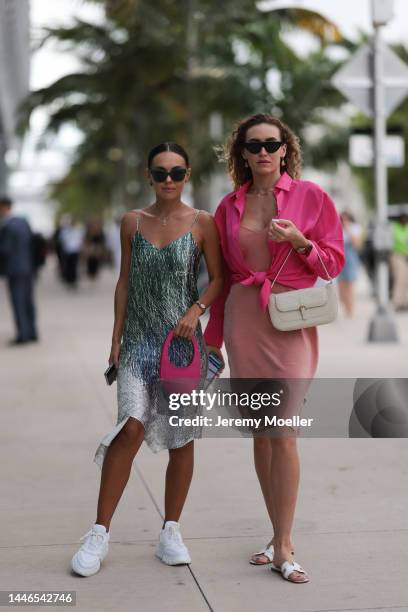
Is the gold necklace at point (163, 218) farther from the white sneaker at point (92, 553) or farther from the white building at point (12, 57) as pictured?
the white building at point (12, 57)

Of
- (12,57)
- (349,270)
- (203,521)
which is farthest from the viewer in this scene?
(12,57)

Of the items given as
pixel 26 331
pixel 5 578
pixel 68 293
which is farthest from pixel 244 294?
pixel 68 293

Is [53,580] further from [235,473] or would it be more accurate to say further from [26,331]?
[26,331]

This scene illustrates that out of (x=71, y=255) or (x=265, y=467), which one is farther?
(x=71, y=255)

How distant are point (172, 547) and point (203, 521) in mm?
638

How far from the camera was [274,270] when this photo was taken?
13.0 ft

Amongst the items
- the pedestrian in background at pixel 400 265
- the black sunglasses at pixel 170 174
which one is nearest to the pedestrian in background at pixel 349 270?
the pedestrian in background at pixel 400 265

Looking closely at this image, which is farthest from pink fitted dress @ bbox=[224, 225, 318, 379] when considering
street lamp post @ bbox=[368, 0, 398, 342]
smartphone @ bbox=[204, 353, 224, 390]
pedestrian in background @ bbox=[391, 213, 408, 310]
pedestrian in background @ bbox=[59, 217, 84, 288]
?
pedestrian in background @ bbox=[59, 217, 84, 288]

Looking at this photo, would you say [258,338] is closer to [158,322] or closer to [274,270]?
[274,270]

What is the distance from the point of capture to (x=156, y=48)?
19781 millimetres

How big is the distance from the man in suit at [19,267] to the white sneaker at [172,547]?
8.62 m

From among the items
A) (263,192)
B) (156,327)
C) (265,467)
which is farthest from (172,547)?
(263,192)

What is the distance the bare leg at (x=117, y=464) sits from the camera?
399 cm

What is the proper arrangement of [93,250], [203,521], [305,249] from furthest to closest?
[93,250], [203,521], [305,249]
